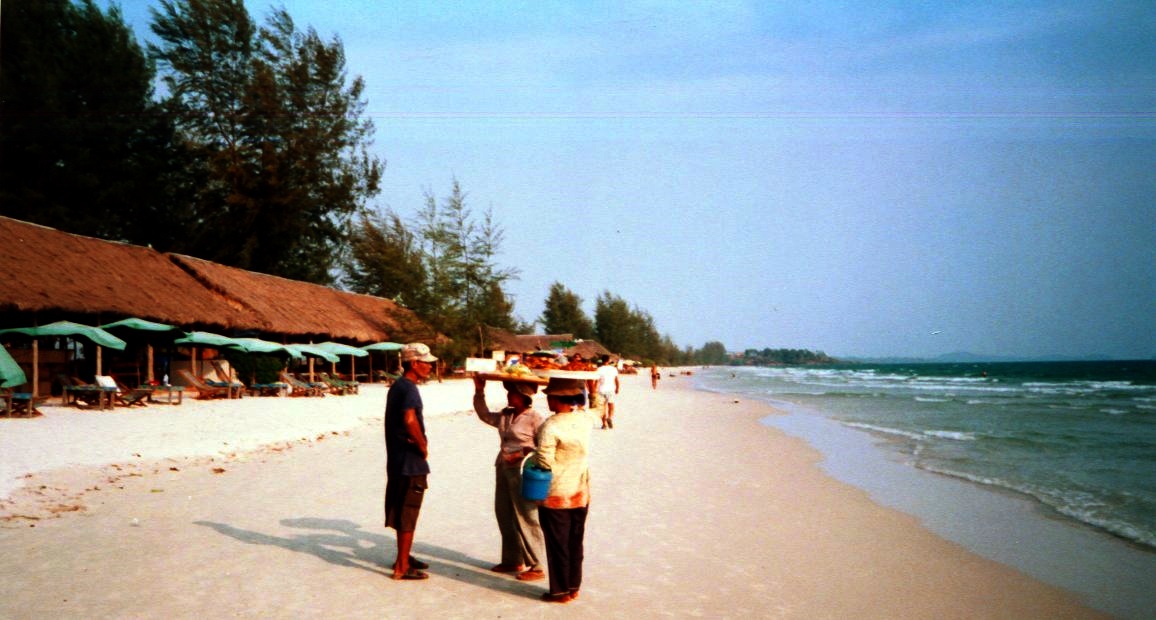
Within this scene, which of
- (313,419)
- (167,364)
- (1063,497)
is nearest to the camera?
(1063,497)

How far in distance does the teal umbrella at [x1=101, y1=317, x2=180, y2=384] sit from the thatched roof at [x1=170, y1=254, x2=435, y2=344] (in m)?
3.34

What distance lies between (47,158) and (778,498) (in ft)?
117

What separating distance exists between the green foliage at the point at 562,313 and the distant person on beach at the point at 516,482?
80605 millimetres

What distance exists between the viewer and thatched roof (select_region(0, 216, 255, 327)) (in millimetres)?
17844

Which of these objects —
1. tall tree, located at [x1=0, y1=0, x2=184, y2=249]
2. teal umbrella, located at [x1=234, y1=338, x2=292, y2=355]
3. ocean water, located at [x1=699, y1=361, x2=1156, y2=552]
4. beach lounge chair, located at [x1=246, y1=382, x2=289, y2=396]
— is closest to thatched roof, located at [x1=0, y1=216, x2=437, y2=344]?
teal umbrella, located at [x1=234, y1=338, x2=292, y2=355]

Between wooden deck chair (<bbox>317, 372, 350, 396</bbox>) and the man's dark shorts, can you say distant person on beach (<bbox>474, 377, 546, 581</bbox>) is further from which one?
wooden deck chair (<bbox>317, 372, 350, 396</bbox>)

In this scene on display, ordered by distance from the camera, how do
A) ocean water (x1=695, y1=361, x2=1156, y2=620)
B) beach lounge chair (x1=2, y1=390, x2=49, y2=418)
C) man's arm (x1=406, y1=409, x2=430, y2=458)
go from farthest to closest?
beach lounge chair (x1=2, y1=390, x2=49, y2=418) → ocean water (x1=695, y1=361, x2=1156, y2=620) → man's arm (x1=406, y1=409, x2=430, y2=458)

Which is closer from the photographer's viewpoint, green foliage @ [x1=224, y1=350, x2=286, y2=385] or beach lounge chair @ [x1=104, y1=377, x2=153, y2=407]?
beach lounge chair @ [x1=104, y1=377, x2=153, y2=407]

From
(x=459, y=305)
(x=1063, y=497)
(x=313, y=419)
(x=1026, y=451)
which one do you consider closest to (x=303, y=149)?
(x=459, y=305)

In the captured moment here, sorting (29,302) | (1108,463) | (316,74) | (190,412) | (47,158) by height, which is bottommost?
(1108,463)

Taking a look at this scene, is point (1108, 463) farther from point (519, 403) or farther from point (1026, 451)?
point (519, 403)

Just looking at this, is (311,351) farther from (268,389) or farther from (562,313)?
(562,313)

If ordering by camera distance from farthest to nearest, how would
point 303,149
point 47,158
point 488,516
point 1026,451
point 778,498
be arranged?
point 303,149 → point 47,158 → point 1026,451 → point 778,498 → point 488,516

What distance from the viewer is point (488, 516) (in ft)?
25.4
